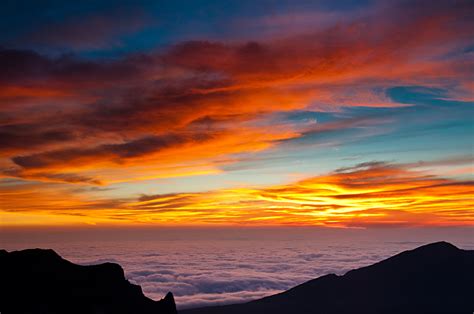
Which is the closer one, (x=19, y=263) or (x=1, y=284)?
(x=1, y=284)

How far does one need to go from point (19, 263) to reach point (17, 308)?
18506mm

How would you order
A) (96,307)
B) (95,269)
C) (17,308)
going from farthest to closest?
(95,269) → (96,307) → (17,308)

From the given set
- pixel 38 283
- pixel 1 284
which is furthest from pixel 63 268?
pixel 1 284

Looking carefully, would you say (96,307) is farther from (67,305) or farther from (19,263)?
(19,263)

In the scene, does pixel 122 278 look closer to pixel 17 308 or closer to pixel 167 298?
pixel 167 298

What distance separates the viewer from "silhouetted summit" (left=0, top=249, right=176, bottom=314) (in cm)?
10694

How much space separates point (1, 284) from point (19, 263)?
9.04 metres

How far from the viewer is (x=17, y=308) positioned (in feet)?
334

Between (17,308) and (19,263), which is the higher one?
(19,263)

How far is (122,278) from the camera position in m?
134

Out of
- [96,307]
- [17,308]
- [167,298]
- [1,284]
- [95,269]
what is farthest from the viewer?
[167,298]

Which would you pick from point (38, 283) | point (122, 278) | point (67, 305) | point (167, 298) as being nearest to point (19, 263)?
point (38, 283)

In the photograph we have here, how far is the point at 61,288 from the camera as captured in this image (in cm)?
11675

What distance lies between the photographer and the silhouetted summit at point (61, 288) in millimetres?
106938
